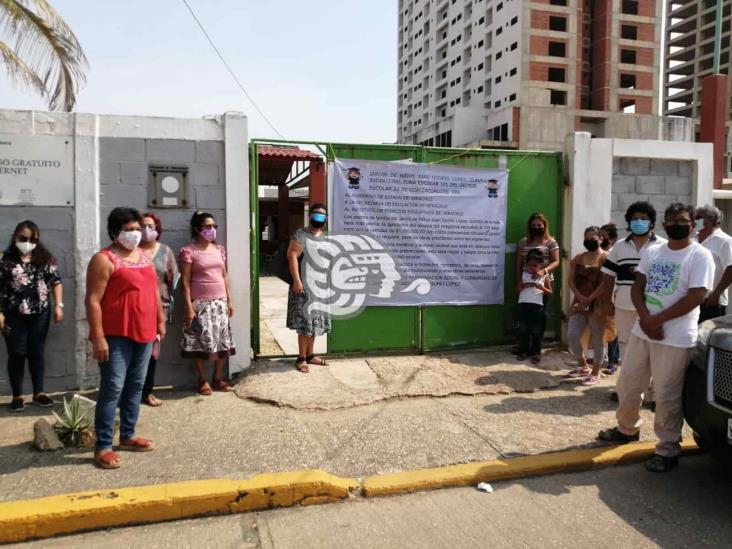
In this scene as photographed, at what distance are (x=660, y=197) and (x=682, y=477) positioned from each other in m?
4.31

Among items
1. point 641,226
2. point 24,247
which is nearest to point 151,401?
point 24,247

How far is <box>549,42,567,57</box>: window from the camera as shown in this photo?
5416 cm

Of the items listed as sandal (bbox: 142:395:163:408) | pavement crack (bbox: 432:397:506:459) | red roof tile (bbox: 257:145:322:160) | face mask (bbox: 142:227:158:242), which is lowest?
pavement crack (bbox: 432:397:506:459)

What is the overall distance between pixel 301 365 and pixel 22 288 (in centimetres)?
262

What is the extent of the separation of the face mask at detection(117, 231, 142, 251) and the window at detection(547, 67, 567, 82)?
2230 inches

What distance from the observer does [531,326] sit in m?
6.46

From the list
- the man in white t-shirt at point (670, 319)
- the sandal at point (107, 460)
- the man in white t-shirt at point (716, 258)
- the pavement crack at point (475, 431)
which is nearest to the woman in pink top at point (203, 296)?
the sandal at point (107, 460)

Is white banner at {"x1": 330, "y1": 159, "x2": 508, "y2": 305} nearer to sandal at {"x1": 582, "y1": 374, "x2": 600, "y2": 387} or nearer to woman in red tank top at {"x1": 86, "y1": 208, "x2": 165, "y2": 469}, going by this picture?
sandal at {"x1": 582, "y1": 374, "x2": 600, "y2": 387}

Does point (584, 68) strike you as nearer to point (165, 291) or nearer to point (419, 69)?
point (419, 69)

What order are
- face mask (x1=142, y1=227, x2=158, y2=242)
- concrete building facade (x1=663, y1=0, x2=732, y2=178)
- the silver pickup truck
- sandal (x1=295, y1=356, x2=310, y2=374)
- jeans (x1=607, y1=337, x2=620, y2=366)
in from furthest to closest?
concrete building facade (x1=663, y1=0, x2=732, y2=178) → jeans (x1=607, y1=337, x2=620, y2=366) → sandal (x1=295, y1=356, x2=310, y2=374) → face mask (x1=142, y1=227, x2=158, y2=242) → the silver pickup truck

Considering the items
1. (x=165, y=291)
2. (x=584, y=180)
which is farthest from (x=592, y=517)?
(x=584, y=180)

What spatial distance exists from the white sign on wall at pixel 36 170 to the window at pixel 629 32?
201 ft

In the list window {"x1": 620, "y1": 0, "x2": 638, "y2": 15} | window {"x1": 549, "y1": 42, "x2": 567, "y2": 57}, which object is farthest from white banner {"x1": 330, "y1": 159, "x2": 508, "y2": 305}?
window {"x1": 620, "y1": 0, "x2": 638, "y2": 15}

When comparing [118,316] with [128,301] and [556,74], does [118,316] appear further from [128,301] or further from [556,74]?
[556,74]
